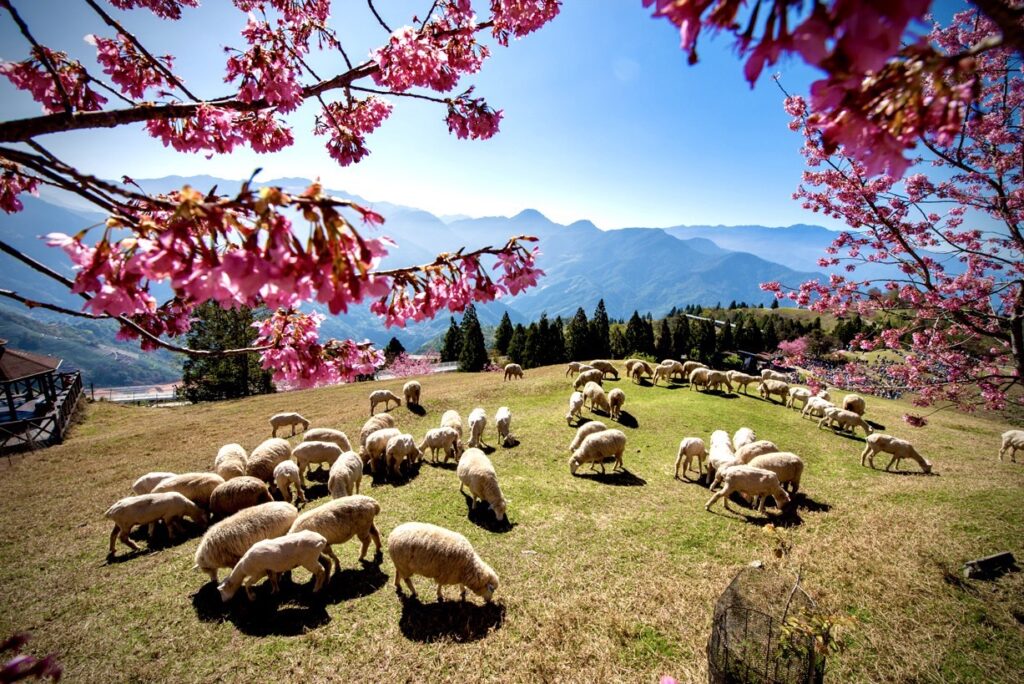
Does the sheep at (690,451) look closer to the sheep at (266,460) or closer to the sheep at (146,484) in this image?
the sheep at (266,460)

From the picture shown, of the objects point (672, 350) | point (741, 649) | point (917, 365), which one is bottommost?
point (672, 350)

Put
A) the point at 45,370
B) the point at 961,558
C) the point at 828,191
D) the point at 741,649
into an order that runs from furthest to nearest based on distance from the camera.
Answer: the point at 45,370 → the point at 828,191 → the point at 961,558 → the point at 741,649

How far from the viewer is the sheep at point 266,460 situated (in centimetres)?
1123

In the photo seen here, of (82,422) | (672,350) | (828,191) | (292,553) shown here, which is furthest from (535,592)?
(672,350)

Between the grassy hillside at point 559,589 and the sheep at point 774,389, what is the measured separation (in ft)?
34.4

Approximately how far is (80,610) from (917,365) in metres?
16.1

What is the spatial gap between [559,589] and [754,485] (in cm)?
618

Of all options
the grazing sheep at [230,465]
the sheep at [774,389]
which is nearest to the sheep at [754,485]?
the grazing sheep at [230,465]

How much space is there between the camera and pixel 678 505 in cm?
1046


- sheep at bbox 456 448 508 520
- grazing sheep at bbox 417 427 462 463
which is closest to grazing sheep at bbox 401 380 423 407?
grazing sheep at bbox 417 427 462 463

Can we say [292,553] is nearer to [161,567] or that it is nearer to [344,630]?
[344,630]

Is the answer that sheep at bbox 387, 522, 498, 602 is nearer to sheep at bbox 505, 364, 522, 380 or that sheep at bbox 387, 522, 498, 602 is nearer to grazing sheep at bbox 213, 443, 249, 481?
grazing sheep at bbox 213, 443, 249, 481

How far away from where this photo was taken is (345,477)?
995 centimetres

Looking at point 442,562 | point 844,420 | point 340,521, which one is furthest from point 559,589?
point 844,420
